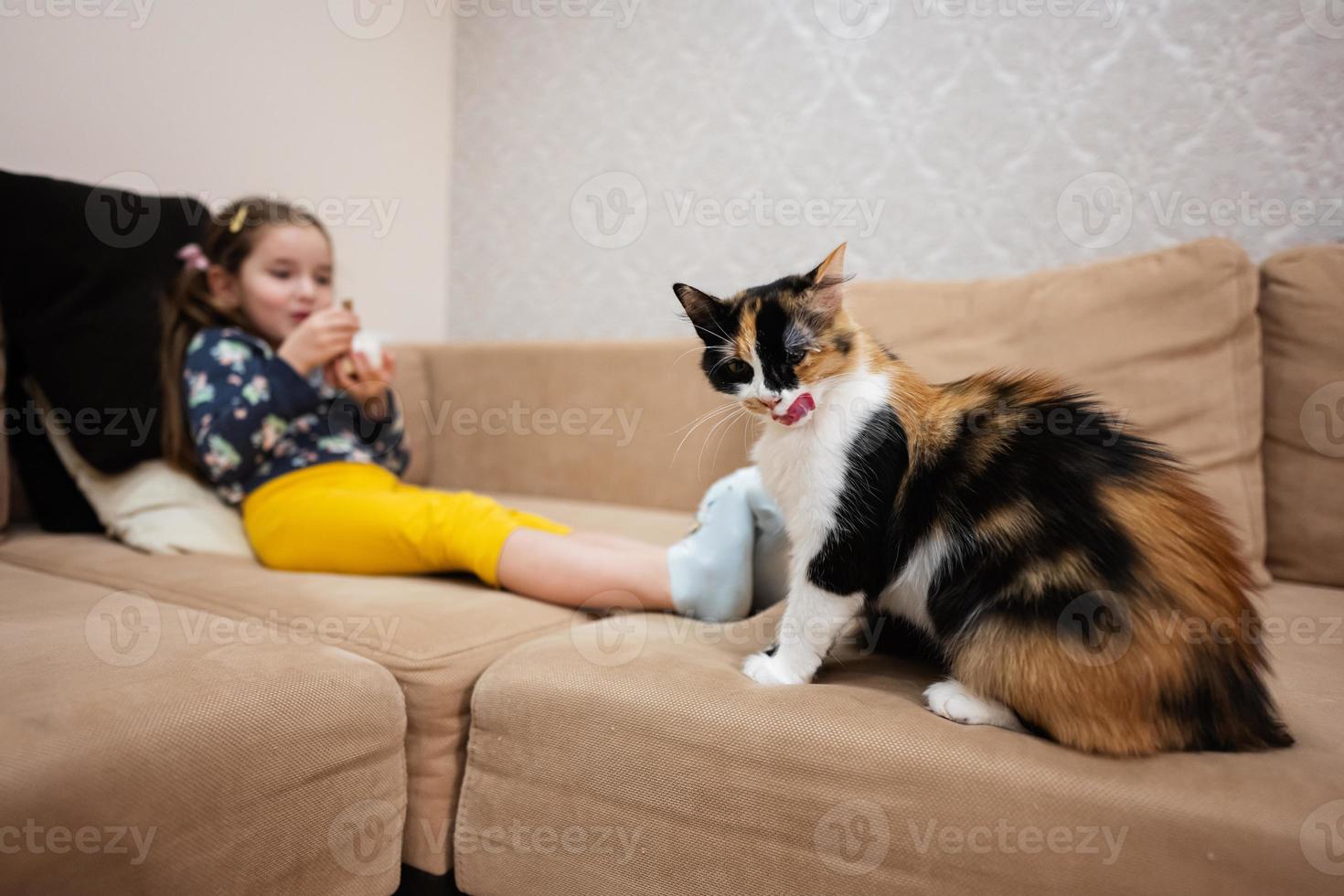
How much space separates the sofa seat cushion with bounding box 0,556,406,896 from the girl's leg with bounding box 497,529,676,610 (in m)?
0.33

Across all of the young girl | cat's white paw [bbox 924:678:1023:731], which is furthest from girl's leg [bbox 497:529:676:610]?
cat's white paw [bbox 924:678:1023:731]

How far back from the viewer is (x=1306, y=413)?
1.35 meters

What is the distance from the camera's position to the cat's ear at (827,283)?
904 mm

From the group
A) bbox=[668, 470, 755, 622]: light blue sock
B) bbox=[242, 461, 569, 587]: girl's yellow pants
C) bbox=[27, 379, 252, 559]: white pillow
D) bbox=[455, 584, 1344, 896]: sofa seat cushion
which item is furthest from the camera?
bbox=[27, 379, 252, 559]: white pillow

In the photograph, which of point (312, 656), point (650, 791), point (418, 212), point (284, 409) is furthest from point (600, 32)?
point (650, 791)

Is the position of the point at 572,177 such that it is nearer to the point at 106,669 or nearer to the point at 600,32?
the point at 600,32

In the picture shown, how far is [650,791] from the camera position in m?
0.82

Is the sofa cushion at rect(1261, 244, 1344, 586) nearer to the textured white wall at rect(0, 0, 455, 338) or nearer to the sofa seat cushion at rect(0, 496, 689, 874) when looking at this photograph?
the sofa seat cushion at rect(0, 496, 689, 874)

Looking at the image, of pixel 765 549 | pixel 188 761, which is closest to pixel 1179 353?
pixel 765 549

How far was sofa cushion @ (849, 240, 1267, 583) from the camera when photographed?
1344mm

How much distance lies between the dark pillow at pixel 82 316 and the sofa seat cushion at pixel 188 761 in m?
0.60

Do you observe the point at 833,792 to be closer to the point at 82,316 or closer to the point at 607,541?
the point at 607,541

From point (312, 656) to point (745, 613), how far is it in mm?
609

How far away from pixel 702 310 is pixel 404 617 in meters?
0.57
